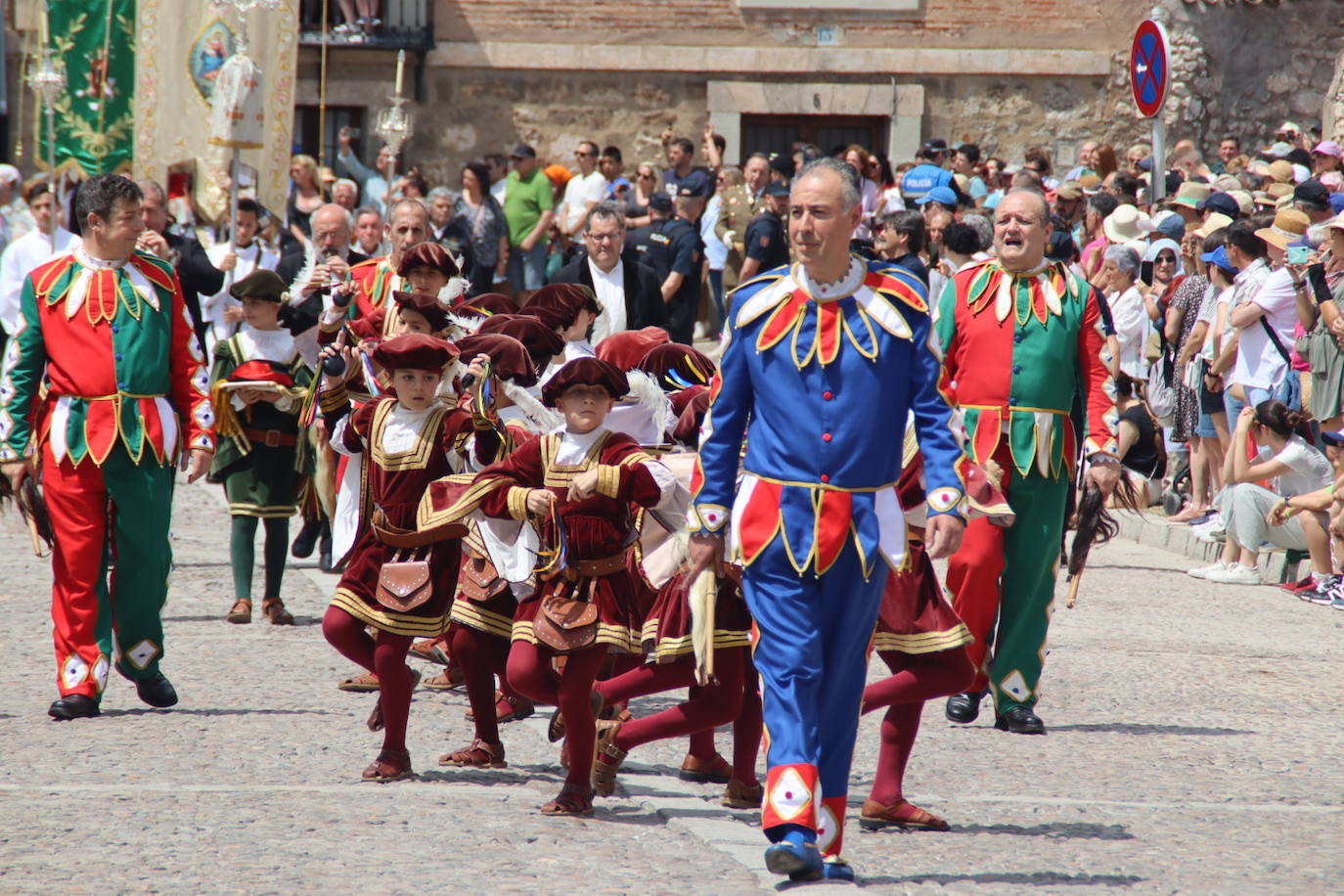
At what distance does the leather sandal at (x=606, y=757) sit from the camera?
18.9 feet

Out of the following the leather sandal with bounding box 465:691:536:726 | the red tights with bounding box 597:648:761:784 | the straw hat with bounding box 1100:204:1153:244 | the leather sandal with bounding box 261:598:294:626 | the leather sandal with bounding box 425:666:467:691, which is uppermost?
the straw hat with bounding box 1100:204:1153:244

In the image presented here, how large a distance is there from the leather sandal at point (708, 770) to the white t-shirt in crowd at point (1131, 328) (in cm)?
777

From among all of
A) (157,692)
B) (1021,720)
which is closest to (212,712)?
(157,692)

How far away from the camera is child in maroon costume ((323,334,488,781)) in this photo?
6160mm

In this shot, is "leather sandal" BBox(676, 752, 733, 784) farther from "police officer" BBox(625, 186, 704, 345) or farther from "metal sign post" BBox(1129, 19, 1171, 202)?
"metal sign post" BBox(1129, 19, 1171, 202)

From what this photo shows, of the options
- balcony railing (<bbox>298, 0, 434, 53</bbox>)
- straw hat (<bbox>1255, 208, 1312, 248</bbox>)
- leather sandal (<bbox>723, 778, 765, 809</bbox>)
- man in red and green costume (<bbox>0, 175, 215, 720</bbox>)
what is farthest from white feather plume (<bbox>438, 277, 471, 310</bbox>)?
balcony railing (<bbox>298, 0, 434, 53</bbox>)

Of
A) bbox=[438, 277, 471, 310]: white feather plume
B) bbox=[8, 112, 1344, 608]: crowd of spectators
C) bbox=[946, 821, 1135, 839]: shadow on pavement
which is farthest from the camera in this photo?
bbox=[8, 112, 1344, 608]: crowd of spectators

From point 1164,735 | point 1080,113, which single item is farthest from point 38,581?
point 1080,113

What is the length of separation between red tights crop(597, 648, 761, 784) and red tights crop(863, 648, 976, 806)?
0.40 metres

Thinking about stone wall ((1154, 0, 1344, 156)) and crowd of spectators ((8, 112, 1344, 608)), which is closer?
crowd of spectators ((8, 112, 1344, 608))

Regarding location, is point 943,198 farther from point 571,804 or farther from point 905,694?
point 571,804

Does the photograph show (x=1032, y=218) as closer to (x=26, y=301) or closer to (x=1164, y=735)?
(x=1164, y=735)

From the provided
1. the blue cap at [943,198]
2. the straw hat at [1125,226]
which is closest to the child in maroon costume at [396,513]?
the blue cap at [943,198]

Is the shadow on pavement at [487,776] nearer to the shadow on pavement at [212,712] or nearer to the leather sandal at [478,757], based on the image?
the leather sandal at [478,757]
